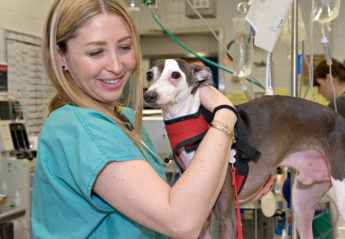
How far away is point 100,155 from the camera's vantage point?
0.72 metres

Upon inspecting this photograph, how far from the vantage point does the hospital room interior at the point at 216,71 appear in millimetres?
1228

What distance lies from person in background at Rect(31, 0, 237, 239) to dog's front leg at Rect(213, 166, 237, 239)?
0.66 ft

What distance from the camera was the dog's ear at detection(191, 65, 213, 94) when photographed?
1.07 m

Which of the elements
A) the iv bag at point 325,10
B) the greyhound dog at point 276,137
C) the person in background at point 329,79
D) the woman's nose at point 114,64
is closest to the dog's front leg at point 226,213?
the greyhound dog at point 276,137

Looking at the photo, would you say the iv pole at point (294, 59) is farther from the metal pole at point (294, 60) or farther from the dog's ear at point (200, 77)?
the dog's ear at point (200, 77)

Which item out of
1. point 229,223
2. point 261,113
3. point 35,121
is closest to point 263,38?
point 261,113

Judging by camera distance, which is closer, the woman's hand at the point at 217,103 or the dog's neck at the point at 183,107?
the woman's hand at the point at 217,103

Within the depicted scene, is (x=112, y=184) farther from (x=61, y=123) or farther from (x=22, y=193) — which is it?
(x=22, y=193)

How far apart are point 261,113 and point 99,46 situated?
0.56 meters

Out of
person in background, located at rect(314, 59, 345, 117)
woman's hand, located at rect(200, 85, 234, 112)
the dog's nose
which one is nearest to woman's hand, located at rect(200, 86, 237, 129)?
woman's hand, located at rect(200, 85, 234, 112)

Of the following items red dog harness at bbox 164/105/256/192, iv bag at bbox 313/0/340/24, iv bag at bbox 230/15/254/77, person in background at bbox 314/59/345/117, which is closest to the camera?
red dog harness at bbox 164/105/256/192

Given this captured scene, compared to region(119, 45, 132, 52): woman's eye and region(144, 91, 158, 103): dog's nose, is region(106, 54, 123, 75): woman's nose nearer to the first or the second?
region(119, 45, 132, 52): woman's eye

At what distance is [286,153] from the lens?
45.4 inches

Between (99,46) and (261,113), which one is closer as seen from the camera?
(99,46)
